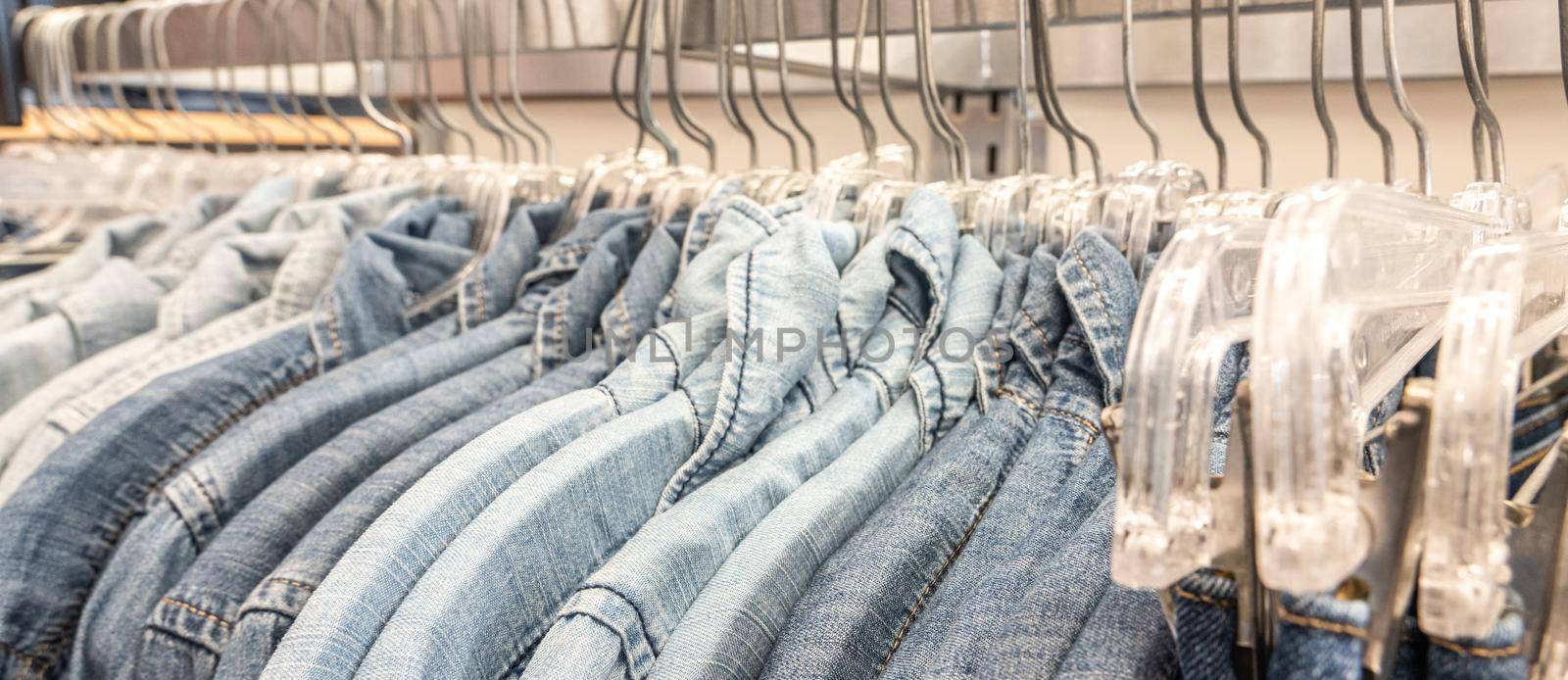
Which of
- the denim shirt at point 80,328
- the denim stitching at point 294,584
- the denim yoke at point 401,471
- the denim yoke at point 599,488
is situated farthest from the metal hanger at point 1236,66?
the denim shirt at point 80,328

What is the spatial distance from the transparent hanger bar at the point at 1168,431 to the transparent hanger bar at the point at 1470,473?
0.18 ft

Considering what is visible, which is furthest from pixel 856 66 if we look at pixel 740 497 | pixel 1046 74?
pixel 740 497

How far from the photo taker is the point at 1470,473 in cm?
25

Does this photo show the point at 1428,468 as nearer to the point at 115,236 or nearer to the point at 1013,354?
the point at 1013,354

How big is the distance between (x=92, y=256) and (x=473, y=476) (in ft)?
2.15

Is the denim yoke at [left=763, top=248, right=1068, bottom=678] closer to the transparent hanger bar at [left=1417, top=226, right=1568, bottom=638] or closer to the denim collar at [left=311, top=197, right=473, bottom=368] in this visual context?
the transparent hanger bar at [left=1417, top=226, right=1568, bottom=638]

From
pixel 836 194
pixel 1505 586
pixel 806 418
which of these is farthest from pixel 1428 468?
pixel 836 194

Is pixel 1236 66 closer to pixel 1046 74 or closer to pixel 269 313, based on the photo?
pixel 1046 74

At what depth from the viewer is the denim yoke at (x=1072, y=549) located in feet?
1.08

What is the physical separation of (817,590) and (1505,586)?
0.76 ft

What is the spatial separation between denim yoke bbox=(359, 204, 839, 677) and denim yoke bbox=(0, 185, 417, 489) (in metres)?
0.36

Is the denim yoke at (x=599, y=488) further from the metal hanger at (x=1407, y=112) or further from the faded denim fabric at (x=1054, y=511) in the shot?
the metal hanger at (x=1407, y=112)

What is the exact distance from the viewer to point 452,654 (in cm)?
41

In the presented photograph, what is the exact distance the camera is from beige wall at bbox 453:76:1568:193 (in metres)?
1.07
